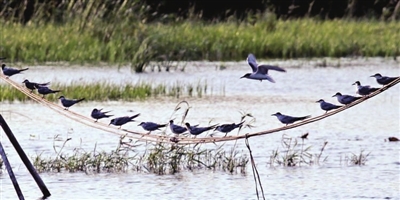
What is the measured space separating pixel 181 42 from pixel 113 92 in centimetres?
531

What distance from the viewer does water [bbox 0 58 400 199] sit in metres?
9.29

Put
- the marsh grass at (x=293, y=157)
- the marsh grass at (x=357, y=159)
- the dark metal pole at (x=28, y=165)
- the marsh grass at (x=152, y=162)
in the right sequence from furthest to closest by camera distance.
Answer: the marsh grass at (x=357, y=159)
the marsh grass at (x=293, y=157)
the marsh grass at (x=152, y=162)
the dark metal pole at (x=28, y=165)

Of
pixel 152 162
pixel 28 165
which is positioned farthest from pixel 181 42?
pixel 28 165

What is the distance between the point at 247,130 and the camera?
12.2m

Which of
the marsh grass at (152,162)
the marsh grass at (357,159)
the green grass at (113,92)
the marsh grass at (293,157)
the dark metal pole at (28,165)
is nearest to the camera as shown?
the dark metal pole at (28,165)

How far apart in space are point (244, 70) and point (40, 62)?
2.95 meters

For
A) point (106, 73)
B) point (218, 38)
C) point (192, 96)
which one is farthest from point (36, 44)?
point (192, 96)

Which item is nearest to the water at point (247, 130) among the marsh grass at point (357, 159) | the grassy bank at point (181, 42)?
the marsh grass at point (357, 159)

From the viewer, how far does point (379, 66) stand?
18.4 meters

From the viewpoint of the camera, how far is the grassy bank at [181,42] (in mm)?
18328

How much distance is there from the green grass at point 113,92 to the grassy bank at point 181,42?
2218mm

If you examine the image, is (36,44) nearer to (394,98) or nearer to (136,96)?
(136,96)

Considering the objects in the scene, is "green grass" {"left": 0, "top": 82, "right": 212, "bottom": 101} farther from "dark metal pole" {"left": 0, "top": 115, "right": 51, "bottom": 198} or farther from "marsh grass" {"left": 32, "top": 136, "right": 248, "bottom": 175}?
"dark metal pole" {"left": 0, "top": 115, "right": 51, "bottom": 198}

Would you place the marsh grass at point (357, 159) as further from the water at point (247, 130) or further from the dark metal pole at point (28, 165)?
the dark metal pole at point (28, 165)
